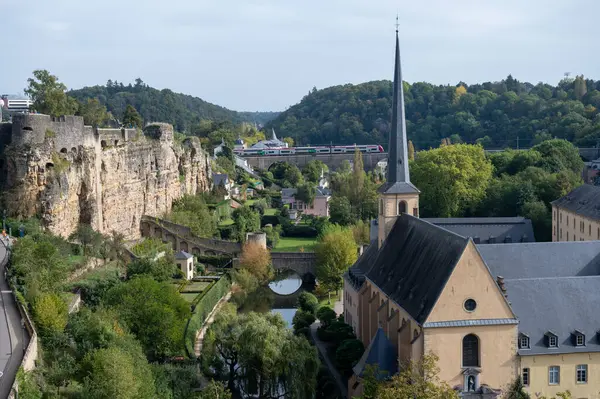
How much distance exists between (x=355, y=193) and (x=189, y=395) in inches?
2190

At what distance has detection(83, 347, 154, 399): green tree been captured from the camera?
2659 cm

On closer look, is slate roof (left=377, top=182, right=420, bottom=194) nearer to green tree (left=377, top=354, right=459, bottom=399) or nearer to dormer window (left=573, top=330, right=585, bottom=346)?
dormer window (left=573, top=330, right=585, bottom=346)

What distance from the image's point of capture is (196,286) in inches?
2141

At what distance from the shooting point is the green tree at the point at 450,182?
70.9m

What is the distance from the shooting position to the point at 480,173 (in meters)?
73.1

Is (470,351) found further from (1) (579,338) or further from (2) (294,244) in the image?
(2) (294,244)

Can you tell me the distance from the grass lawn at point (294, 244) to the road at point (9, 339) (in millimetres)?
A: 37909

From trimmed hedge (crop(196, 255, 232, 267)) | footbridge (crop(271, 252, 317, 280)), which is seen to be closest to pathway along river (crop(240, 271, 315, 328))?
footbridge (crop(271, 252, 317, 280))

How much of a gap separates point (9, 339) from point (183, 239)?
119ft

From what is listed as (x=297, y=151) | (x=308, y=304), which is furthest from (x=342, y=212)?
(x=297, y=151)

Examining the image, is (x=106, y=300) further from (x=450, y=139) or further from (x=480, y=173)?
(x=450, y=139)

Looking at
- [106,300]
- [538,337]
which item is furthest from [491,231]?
[106,300]

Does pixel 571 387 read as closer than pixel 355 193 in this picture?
Yes

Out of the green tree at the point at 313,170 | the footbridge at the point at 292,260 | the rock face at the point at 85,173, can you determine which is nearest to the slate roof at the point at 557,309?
the rock face at the point at 85,173
